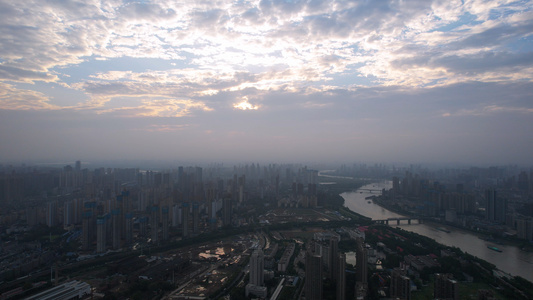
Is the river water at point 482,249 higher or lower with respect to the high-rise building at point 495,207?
lower

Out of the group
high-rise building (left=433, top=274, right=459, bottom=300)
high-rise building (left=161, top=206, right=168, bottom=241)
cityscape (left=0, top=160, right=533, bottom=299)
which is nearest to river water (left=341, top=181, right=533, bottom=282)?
cityscape (left=0, top=160, right=533, bottom=299)

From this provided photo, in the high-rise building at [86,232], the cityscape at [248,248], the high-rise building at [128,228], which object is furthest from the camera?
the high-rise building at [128,228]

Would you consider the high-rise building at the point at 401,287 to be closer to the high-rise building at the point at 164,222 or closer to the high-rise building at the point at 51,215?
the high-rise building at the point at 164,222

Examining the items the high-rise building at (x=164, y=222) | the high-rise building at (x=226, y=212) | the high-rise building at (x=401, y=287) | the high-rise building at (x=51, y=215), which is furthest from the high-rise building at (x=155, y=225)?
the high-rise building at (x=401, y=287)

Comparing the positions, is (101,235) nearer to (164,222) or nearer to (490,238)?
(164,222)

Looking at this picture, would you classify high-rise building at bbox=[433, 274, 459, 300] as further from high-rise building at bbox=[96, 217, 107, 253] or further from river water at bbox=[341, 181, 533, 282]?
high-rise building at bbox=[96, 217, 107, 253]

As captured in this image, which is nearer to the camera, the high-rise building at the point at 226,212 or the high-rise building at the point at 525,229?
the high-rise building at the point at 525,229

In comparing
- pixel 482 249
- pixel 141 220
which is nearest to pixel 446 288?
pixel 482 249

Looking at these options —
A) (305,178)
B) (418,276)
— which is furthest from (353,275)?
(305,178)
